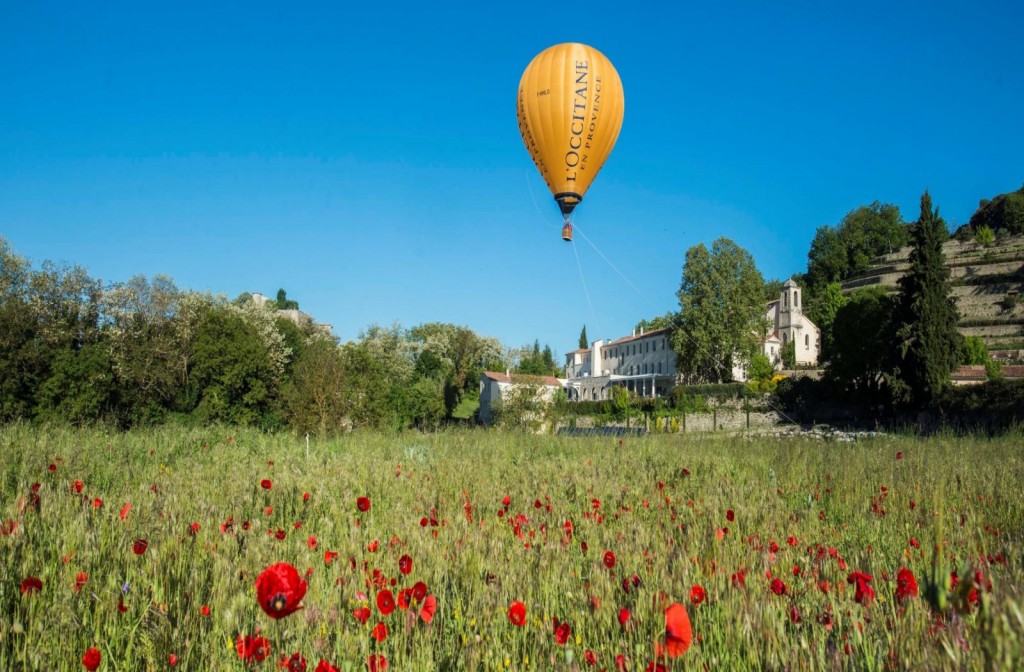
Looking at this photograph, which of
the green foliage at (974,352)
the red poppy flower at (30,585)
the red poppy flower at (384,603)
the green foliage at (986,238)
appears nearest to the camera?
the red poppy flower at (384,603)

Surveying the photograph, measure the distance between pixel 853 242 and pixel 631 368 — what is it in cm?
4446

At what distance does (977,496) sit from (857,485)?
1098 mm

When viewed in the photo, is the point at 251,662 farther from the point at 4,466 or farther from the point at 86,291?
the point at 86,291

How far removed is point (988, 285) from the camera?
72.7 meters

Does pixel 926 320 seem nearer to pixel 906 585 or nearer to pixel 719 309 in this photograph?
pixel 719 309

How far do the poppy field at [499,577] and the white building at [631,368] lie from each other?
6961 centimetres

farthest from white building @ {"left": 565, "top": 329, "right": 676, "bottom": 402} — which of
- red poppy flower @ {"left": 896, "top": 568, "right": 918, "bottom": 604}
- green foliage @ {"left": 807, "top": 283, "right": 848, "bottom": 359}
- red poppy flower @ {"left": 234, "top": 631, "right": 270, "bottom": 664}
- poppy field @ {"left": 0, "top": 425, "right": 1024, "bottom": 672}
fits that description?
red poppy flower @ {"left": 234, "top": 631, "right": 270, "bottom": 664}

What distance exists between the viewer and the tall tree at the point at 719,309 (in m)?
60.1

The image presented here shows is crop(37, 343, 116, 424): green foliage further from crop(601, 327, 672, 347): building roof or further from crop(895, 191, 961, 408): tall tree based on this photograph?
crop(601, 327, 672, 347): building roof

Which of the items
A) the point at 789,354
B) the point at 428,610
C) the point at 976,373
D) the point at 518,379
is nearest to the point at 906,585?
the point at 428,610

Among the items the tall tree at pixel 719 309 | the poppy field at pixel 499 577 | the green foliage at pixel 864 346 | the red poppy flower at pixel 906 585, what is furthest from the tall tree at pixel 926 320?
the red poppy flower at pixel 906 585

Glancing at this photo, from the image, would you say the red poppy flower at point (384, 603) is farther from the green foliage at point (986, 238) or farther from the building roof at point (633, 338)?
the green foliage at point (986, 238)

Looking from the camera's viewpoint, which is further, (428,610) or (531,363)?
(531,363)

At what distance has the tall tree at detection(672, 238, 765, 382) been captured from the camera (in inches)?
2367
